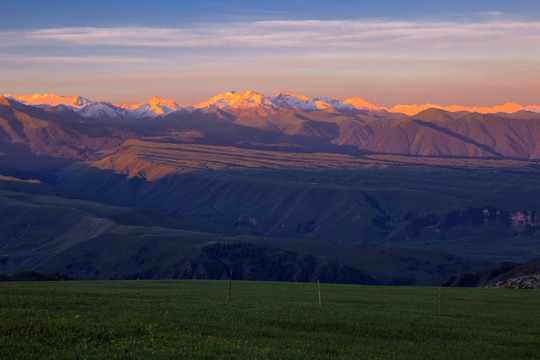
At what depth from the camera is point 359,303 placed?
5109 centimetres

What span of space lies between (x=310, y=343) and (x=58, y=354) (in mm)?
11632

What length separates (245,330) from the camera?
103 ft

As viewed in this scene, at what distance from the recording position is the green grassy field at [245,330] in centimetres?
2553

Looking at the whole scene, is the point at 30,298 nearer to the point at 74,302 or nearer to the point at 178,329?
the point at 74,302

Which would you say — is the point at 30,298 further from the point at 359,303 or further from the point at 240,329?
the point at 359,303

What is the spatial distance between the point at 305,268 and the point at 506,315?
142583mm

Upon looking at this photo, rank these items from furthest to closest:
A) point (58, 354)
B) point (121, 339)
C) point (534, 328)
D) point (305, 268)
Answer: point (305, 268) → point (534, 328) → point (121, 339) → point (58, 354)

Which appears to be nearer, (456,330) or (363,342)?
(363,342)

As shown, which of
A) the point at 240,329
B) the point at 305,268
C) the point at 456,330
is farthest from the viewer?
the point at 305,268

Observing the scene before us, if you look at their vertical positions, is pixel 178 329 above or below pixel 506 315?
above

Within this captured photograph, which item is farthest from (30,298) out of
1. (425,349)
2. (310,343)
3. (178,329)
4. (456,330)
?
(456,330)

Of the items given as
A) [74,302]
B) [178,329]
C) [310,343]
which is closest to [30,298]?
[74,302]

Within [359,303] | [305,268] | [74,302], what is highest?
[74,302]

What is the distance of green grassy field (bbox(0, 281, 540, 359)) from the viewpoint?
25531 mm
